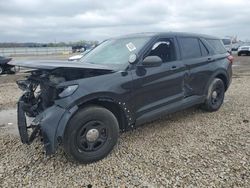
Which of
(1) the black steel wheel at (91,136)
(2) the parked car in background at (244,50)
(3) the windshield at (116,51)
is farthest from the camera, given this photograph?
(2) the parked car in background at (244,50)

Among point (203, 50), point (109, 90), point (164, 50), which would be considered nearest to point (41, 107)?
point (109, 90)

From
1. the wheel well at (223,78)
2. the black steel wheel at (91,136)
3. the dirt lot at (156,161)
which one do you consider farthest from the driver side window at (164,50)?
the wheel well at (223,78)

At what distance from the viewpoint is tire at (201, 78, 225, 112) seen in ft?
18.8

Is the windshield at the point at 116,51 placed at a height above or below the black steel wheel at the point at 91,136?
above

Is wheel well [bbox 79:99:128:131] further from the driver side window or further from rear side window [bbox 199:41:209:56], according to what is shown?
rear side window [bbox 199:41:209:56]

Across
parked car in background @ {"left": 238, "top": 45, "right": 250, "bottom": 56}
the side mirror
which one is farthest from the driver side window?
parked car in background @ {"left": 238, "top": 45, "right": 250, "bottom": 56}

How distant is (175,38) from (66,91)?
8.18 feet

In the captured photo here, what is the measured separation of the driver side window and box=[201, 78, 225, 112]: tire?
1.38m

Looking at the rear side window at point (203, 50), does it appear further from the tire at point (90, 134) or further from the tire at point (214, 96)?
the tire at point (90, 134)

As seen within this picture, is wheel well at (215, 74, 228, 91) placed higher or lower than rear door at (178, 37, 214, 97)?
lower

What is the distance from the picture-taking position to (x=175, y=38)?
5.00m

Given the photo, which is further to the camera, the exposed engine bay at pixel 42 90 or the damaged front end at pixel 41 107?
the exposed engine bay at pixel 42 90

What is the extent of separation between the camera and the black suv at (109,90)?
344cm

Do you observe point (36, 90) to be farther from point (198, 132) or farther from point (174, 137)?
point (198, 132)
